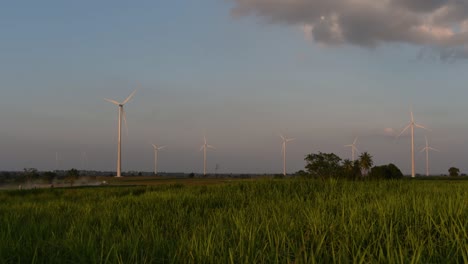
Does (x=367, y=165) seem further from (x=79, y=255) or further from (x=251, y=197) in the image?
(x=79, y=255)

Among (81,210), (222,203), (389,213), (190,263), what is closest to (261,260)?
(190,263)

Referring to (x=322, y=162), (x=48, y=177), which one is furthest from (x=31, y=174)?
(x=322, y=162)

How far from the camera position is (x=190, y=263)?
248 inches

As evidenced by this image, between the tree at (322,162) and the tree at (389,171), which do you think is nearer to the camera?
the tree at (389,171)

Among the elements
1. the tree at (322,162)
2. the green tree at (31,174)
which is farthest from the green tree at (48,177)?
the tree at (322,162)

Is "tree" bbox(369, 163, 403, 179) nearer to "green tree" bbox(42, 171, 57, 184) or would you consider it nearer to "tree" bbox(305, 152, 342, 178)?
"tree" bbox(305, 152, 342, 178)

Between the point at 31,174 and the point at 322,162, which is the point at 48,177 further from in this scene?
the point at 322,162

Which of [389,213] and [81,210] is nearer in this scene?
[389,213]

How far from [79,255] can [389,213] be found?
641 cm

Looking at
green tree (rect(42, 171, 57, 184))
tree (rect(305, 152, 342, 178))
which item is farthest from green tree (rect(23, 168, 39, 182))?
tree (rect(305, 152, 342, 178))

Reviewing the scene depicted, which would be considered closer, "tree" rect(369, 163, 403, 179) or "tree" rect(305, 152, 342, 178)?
"tree" rect(369, 163, 403, 179)

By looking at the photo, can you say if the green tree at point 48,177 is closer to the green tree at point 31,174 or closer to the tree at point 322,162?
the green tree at point 31,174

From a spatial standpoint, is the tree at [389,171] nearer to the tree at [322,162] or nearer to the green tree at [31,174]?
the tree at [322,162]

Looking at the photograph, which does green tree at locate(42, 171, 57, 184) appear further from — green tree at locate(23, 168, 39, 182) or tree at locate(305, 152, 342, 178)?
tree at locate(305, 152, 342, 178)
